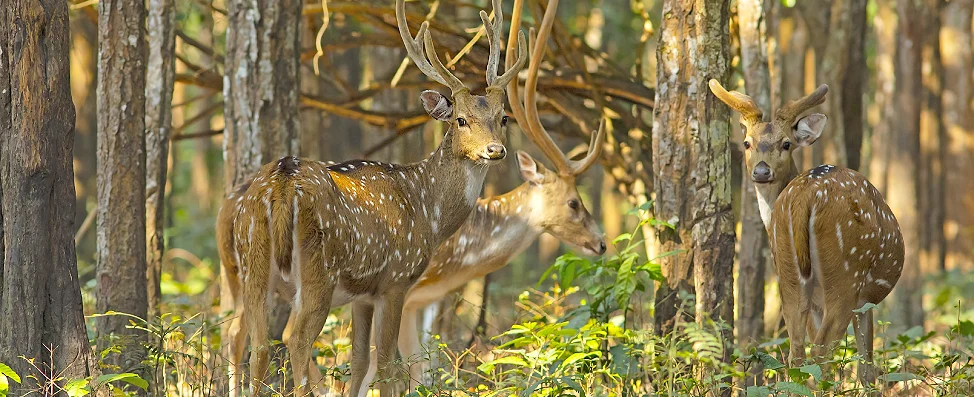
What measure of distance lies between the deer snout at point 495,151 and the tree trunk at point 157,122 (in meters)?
2.88

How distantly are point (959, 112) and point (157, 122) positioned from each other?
14906 millimetres

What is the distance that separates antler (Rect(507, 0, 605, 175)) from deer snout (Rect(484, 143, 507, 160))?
1053 mm

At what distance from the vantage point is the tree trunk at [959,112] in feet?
60.9

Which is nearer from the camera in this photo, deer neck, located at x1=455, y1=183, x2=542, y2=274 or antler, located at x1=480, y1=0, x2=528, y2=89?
antler, located at x1=480, y1=0, x2=528, y2=89

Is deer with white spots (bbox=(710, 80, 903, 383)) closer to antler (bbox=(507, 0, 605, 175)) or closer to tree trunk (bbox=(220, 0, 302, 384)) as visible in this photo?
antler (bbox=(507, 0, 605, 175))

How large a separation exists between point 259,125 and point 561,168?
8.88 ft

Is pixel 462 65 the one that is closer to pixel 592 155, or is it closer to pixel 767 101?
pixel 592 155

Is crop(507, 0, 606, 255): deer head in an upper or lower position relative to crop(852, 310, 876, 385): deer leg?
upper

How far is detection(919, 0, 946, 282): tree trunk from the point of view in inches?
755

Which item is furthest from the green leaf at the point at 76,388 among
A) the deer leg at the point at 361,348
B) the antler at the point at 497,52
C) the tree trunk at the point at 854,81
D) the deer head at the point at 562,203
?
the tree trunk at the point at 854,81

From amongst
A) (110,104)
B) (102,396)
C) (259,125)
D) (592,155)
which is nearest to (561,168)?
(592,155)

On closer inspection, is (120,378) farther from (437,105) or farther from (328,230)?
(437,105)

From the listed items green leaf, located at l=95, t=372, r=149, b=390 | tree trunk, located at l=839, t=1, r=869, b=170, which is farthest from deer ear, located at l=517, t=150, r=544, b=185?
green leaf, located at l=95, t=372, r=149, b=390

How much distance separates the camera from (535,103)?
349 inches
